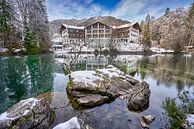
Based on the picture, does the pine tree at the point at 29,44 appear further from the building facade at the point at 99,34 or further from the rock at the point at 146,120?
the rock at the point at 146,120

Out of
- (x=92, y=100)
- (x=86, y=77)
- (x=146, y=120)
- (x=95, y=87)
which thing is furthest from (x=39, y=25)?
(x=146, y=120)

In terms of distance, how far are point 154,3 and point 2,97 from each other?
19.5 meters

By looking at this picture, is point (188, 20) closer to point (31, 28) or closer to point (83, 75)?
point (31, 28)

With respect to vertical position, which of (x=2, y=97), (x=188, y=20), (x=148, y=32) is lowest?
(x=2, y=97)

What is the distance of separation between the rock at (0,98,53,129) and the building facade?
56052 millimetres

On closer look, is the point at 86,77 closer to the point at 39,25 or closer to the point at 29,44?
the point at 29,44

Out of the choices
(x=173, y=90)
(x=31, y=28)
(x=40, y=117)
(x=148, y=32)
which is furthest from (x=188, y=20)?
(x=40, y=117)

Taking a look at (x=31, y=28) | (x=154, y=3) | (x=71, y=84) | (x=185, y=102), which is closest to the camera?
(x=185, y=102)

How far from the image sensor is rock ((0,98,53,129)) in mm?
5658

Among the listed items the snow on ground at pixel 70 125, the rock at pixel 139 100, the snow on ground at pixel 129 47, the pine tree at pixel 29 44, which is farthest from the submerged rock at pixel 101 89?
the snow on ground at pixel 129 47

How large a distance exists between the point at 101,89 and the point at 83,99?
1446 millimetres

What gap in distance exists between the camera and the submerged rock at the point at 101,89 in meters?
8.99

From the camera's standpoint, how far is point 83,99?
913cm

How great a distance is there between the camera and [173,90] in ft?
42.0
